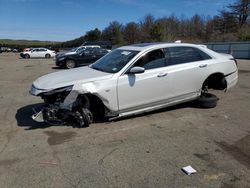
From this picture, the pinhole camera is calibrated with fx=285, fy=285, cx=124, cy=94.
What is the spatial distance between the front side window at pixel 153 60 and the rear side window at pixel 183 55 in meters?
0.17

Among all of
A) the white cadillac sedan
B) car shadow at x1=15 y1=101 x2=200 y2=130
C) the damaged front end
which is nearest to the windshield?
the white cadillac sedan

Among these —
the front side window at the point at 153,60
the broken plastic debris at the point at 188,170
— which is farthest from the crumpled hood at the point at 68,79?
the broken plastic debris at the point at 188,170

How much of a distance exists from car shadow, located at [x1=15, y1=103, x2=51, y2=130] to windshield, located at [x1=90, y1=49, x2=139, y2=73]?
1.75 m

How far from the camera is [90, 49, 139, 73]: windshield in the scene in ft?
19.8

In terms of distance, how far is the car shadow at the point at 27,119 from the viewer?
5863 millimetres

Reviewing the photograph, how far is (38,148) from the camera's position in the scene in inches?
185

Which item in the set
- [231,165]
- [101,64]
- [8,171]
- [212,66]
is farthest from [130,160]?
[212,66]

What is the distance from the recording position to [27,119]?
6.43 meters

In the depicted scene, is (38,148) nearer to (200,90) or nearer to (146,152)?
(146,152)

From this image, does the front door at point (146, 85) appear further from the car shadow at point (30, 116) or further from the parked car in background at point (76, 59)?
the parked car in background at point (76, 59)

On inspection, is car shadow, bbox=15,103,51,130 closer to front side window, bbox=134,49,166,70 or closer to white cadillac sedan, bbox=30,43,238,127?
white cadillac sedan, bbox=30,43,238,127

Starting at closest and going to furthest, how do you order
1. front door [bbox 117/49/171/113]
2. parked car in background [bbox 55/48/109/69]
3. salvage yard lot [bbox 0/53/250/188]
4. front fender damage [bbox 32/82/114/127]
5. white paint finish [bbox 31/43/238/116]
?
1. salvage yard lot [bbox 0/53/250/188]
2. front fender damage [bbox 32/82/114/127]
3. white paint finish [bbox 31/43/238/116]
4. front door [bbox 117/49/171/113]
5. parked car in background [bbox 55/48/109/69]

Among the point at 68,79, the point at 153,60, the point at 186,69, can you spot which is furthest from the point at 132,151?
the point at 186,69

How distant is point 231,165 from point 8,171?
3.13m
